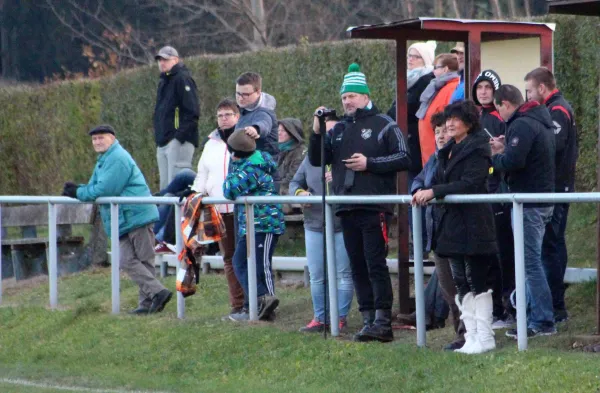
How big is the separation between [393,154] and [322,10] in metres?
18.3

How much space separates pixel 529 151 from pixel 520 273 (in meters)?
1.08

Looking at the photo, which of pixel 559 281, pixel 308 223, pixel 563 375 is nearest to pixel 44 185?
pixel 308 223

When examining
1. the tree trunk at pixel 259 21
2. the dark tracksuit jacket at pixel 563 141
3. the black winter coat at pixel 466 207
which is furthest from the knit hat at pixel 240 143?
the tree trunk at pixel 259 21

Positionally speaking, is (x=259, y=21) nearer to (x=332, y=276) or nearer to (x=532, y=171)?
(x=332, y=276)

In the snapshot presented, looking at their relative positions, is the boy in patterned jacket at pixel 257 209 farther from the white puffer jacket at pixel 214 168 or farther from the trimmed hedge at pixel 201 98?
the trimmed hedge at pixel 201 98

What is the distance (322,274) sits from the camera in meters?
10.1

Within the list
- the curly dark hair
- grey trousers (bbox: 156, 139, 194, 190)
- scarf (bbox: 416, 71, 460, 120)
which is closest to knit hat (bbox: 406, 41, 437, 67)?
scarf (bbox: 416, 71, 460, 120)

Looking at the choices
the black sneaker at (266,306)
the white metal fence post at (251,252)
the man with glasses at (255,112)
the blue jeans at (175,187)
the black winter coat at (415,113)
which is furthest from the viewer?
the blue jeans at (175,187)

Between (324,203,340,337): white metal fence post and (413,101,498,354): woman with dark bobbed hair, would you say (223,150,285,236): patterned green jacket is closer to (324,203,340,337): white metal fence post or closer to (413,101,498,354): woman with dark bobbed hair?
(324,203,340,337): white metal fence post

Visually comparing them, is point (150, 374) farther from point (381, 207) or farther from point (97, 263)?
point (97, 263)

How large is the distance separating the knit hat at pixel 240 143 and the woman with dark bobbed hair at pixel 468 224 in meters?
2.11

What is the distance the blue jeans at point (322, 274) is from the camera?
32.7 feet

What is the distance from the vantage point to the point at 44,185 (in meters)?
23.0

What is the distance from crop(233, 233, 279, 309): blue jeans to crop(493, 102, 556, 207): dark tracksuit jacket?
2298mm
